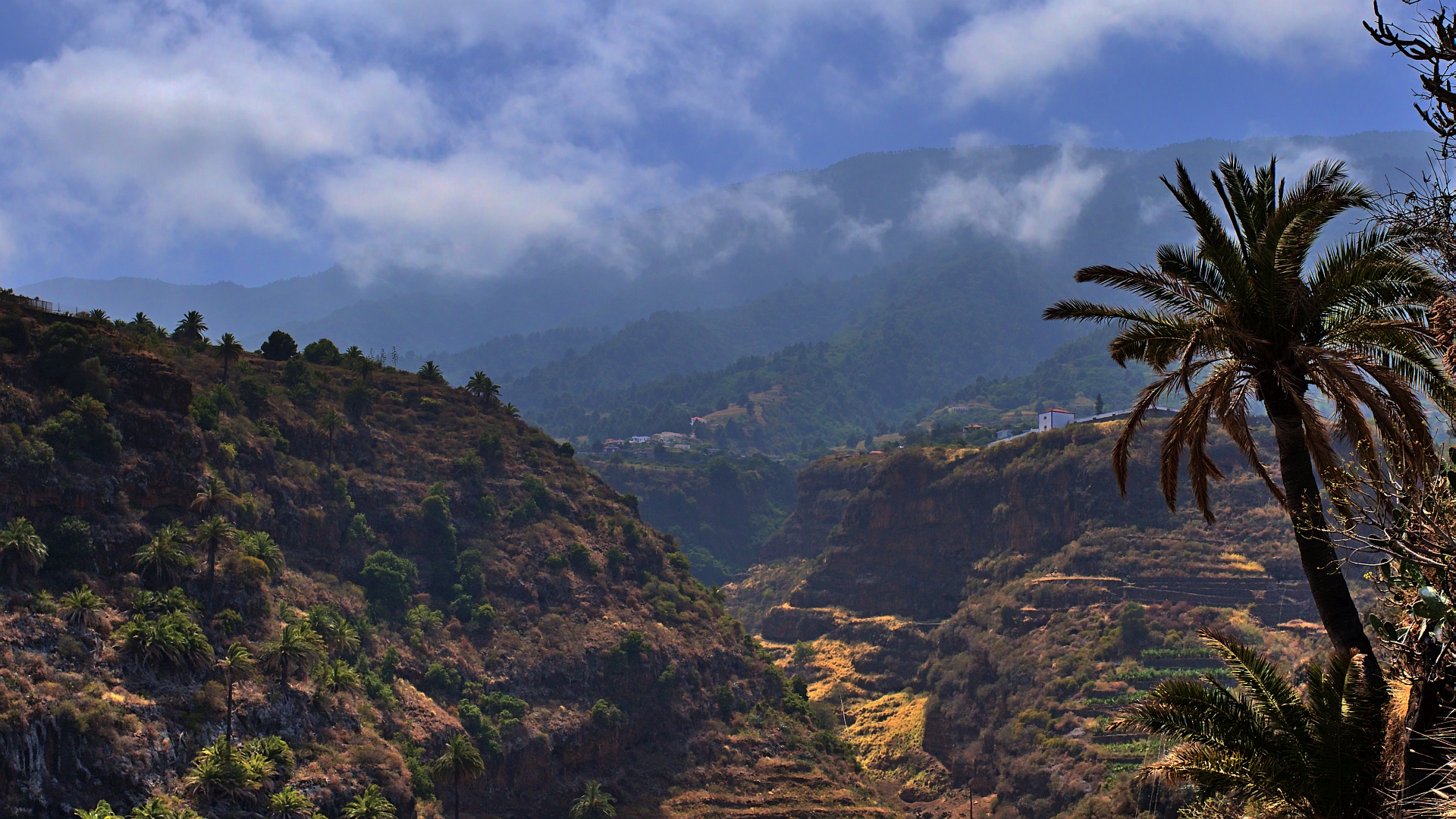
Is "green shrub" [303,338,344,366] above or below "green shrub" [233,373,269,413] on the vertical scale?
above

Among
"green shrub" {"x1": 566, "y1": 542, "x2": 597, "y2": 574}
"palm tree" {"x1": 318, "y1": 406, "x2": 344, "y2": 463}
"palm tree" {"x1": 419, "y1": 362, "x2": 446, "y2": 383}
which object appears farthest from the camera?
"palm tree" {"x1": 419, "y1": 362, "x2": 446, "y2": 383}

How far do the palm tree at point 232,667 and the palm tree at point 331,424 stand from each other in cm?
2823

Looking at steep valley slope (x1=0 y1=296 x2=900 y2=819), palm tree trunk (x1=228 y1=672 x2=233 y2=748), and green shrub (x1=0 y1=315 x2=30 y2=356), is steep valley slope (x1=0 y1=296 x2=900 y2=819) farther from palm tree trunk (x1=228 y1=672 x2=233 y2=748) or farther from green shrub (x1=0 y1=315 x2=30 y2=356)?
palm tree trunk (x1=228 y1=672 x2=233 y2=748)

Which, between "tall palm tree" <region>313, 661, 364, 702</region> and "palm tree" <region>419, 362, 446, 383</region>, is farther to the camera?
"palm tree" <region>419, 362, 446, 383</region>

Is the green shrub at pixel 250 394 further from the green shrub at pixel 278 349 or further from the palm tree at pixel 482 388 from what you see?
the palm tree at pixel 482 388

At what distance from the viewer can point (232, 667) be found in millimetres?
55344

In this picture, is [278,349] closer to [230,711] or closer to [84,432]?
[84,432]

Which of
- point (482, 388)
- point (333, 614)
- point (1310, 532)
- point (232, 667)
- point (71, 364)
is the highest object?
point (482, 388)

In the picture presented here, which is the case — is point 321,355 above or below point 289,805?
above

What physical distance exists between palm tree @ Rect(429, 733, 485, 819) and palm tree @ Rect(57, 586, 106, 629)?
1827 cm

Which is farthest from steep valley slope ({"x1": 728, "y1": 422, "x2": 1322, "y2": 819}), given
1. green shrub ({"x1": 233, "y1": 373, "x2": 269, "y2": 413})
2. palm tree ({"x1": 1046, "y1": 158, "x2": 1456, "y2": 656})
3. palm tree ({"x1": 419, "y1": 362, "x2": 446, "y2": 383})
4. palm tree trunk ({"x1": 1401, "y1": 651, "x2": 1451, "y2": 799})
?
green shrub ({"x1": 233, "y1": 373, "x2": 269, "y2": 413})

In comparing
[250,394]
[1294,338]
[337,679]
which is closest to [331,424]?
[250,394]

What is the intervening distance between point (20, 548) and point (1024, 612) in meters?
77.6

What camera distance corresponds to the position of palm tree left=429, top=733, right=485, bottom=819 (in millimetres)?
62375
